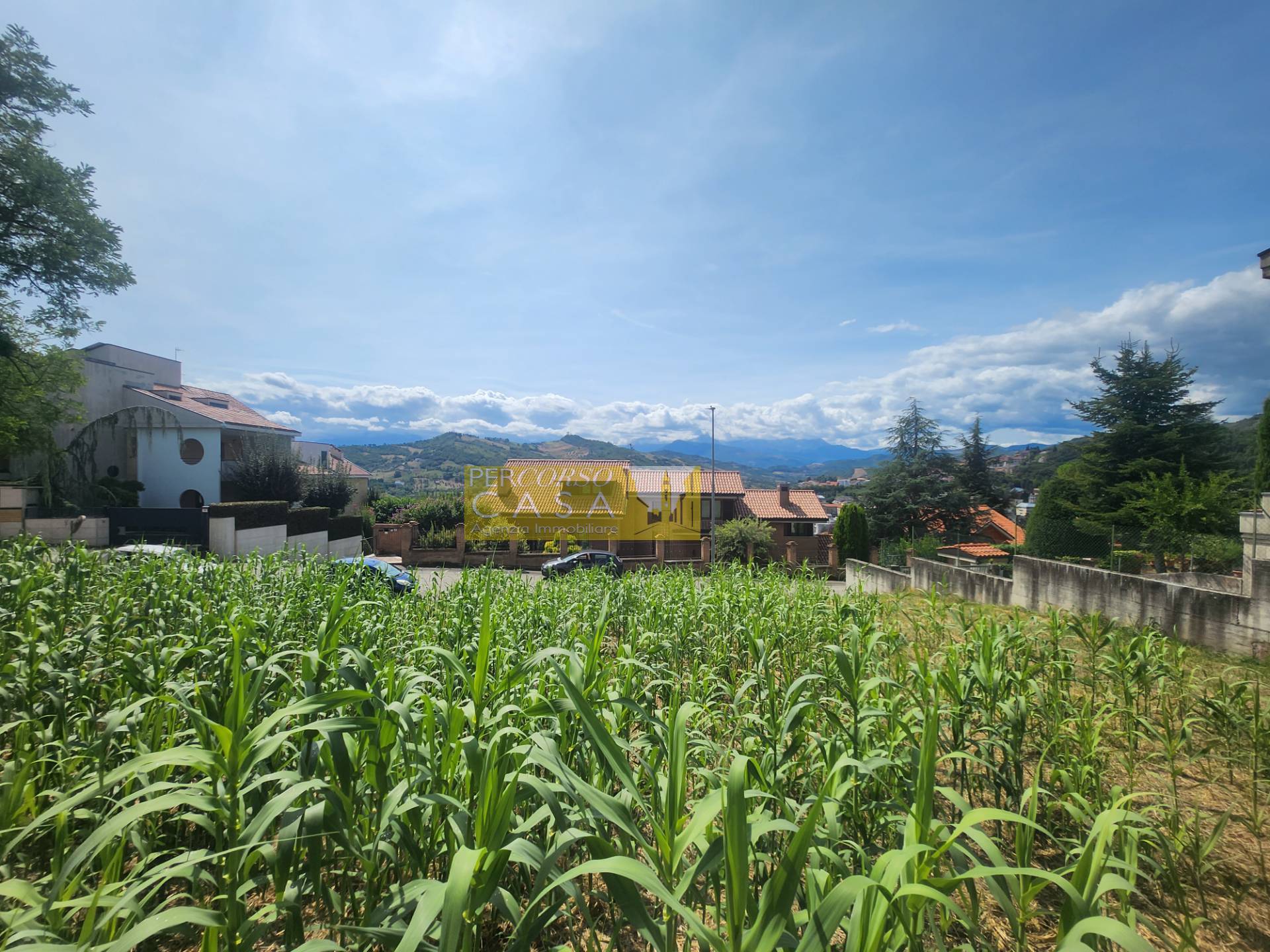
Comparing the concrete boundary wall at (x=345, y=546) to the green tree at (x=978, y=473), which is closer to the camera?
the concrete boundary wall at (x=345, y=546)

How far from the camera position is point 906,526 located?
30.7 m

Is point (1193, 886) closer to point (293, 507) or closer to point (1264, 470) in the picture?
point (1264, 470)

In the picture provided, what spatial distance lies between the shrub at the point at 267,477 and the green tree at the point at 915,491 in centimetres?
2960

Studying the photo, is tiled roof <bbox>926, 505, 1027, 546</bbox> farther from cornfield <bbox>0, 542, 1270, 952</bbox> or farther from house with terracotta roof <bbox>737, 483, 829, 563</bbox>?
cornfield <bbox>0, 542, 1270, 952</bbox>

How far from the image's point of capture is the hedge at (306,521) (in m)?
18.9

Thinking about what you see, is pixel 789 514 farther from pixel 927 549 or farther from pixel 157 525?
pixel 157 525

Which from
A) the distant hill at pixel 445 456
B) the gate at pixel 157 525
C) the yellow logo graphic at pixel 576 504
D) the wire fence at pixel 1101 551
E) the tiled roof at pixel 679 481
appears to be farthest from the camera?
the distant hill at pixel 445 456

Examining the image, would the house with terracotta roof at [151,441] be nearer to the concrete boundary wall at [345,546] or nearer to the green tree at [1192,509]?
the concrete boundary wall at [345,546]

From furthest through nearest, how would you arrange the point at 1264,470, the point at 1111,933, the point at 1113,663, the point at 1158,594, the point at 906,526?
1. the point at 906,526
2. the point at 1264,470
3. the point at 1158,594
4. the point at 1113,663
5. the point at 1111,933

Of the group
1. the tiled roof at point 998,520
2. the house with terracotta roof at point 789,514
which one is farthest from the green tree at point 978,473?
the house with terracotta roof at point 789,514

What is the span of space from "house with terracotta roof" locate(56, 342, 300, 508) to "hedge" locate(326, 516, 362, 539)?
545cm

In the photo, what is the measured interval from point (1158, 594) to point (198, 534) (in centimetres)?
2260

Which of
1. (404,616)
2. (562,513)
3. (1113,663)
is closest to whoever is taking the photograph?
(1113,663)

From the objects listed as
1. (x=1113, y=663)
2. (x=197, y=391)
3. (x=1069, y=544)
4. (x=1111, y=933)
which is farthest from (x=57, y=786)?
(x=197, y=391)
